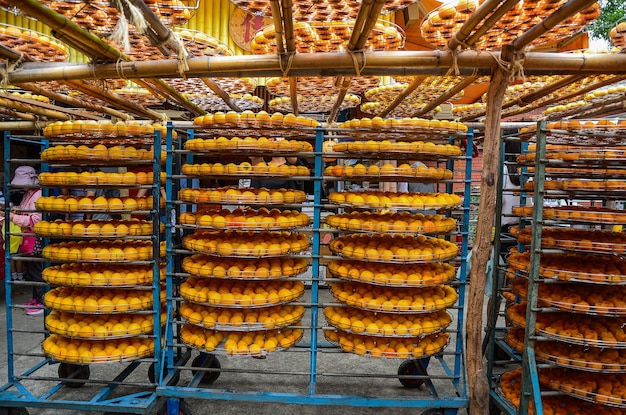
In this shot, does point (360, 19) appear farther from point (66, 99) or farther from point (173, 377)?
point (66, 99)

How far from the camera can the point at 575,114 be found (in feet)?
19.6

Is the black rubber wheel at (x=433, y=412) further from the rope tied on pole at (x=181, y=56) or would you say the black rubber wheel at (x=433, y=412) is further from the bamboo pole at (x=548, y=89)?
the rope tied on pole at (x=181, y=56)

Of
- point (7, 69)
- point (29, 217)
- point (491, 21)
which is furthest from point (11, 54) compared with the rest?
point (491, 21)

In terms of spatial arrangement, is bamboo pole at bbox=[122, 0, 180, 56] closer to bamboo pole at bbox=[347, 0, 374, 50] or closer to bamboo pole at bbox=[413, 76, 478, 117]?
bamboo pole at bbox=[347, 0, 374, 50]

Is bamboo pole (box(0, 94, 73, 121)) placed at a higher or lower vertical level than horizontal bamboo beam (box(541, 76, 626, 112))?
lower

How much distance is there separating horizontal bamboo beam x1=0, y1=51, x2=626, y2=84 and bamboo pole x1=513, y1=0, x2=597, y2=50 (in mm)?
175

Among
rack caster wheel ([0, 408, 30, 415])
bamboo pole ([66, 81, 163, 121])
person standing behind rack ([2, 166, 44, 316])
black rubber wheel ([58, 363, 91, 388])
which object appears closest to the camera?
rack caster wheel ([0, 408, 30, 415])

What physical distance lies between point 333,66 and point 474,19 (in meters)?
1.13

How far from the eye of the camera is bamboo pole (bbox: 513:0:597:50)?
2596 millimetres

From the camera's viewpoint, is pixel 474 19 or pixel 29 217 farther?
pixel 29 217

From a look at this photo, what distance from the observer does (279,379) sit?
4680 mm

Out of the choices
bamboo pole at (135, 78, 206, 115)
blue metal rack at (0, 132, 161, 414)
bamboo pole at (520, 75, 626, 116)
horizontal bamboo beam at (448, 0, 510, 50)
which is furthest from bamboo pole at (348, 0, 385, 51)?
bamboo pole at (520, 75, 626, 116)

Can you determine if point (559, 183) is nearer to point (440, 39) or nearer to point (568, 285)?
point (568, 285)

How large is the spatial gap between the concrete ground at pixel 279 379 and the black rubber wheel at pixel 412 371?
60 millimetres
